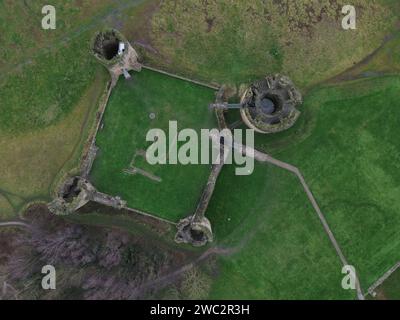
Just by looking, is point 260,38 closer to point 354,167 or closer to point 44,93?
point 354,167

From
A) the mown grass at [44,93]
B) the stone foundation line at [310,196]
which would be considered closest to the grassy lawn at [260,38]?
the mown grass at [44,93]

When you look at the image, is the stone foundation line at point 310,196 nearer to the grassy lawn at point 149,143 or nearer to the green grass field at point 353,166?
the green grass field at point 353,166

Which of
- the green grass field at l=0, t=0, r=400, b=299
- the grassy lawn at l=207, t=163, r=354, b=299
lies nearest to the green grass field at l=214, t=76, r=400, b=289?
the green grass field at l=0, t=0, r=400, b=299

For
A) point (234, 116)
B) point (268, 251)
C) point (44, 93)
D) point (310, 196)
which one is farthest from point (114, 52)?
point (268, 251)

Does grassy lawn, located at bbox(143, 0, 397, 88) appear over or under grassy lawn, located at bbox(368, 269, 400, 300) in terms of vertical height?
over

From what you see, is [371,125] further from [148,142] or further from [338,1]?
[148,142]

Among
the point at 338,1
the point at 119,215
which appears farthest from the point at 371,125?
the point at 119,215

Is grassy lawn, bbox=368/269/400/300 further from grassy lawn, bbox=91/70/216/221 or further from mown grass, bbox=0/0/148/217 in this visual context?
mown grass, bbox=0/0/148/217
